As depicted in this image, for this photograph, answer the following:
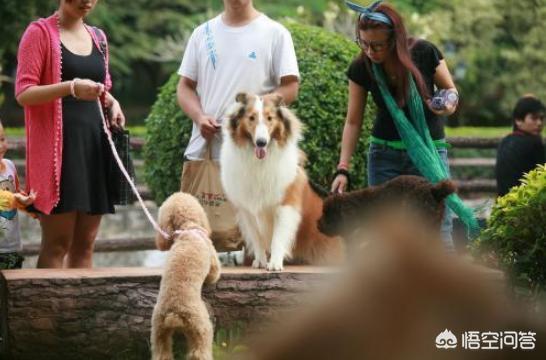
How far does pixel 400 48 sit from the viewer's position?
5180 mm

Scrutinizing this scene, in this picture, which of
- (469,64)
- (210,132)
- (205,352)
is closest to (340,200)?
(205,352)

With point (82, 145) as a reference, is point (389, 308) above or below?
below

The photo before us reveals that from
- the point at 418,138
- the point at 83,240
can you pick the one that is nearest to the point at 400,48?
the point at 418,138

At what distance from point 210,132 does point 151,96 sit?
84.7 feet

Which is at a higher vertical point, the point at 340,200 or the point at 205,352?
the point at 340,200

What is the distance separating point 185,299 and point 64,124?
1.40 metres

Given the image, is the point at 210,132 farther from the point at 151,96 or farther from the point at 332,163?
the point at 151,96

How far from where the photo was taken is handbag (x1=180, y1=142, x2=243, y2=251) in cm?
603

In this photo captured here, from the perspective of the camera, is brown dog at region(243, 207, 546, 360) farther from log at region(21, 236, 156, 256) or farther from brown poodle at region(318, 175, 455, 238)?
log at region(21, 236, 156, 256)

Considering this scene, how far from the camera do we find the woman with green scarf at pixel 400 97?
5.18 metres

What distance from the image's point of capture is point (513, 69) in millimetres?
24688

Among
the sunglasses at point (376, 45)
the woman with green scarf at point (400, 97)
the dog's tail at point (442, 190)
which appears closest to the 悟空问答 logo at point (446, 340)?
the dog's tail at point (442, 190)

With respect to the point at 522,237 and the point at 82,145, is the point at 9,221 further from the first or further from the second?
the point at 522,237

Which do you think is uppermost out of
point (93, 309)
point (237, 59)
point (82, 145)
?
point (237, 59)
